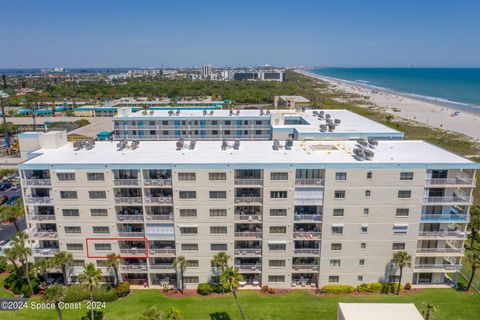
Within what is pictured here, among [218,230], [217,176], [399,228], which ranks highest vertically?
[217,176]

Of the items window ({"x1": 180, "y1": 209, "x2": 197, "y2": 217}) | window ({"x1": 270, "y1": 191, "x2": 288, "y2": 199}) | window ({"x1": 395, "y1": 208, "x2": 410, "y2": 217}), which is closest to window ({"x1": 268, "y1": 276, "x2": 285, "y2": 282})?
window ({"x1": 270, "y1": 191, "x2": 288, "y2": 199})

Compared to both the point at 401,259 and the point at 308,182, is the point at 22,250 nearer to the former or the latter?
the point at 308,182

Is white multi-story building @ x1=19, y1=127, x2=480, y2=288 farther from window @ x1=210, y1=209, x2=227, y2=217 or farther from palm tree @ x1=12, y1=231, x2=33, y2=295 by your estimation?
palm tree @ x1=12, y1=231, x2=33, y2=295

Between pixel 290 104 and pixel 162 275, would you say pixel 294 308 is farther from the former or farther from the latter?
pixel 290 104

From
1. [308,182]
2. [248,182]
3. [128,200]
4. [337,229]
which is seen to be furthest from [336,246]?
[128,200]

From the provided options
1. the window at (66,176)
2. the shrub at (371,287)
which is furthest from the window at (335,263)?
the window at (66,176)

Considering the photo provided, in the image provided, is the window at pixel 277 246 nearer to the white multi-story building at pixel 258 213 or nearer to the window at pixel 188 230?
the white multi-story building at pixel 258 213
